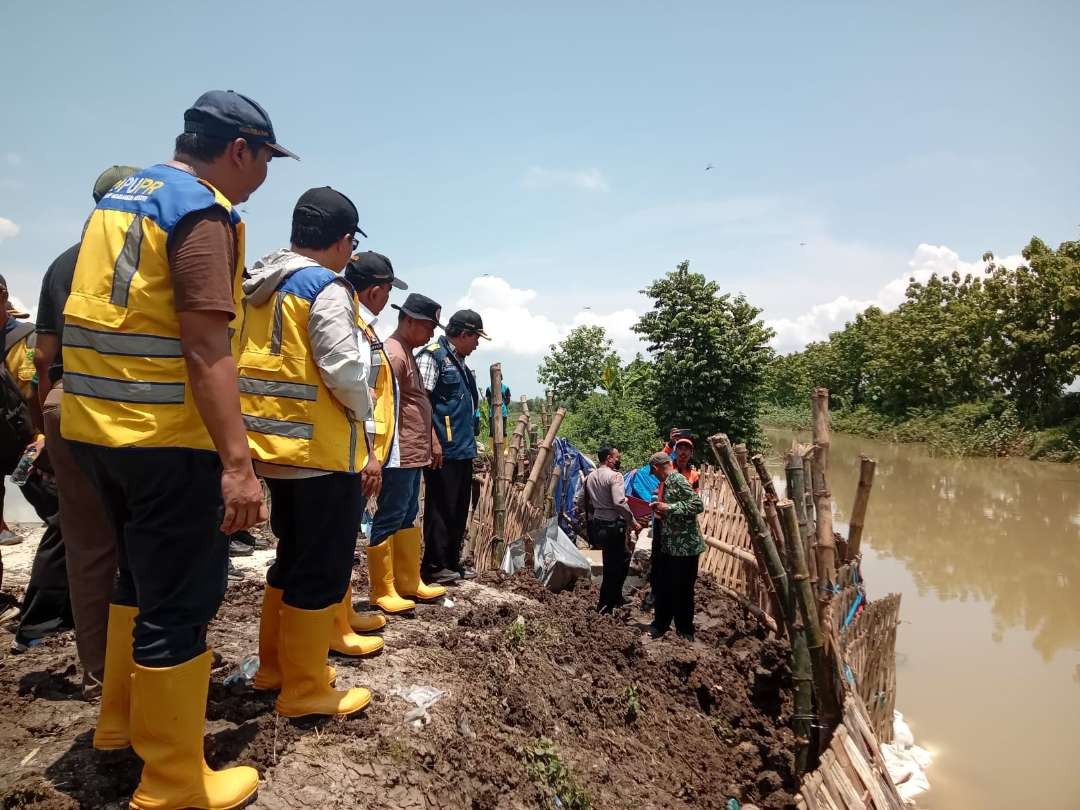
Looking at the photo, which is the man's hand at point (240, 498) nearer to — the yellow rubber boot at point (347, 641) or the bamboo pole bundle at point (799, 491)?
the yellow rubber boot at point (347, 641)

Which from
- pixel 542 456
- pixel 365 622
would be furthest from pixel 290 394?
pixel 542 456

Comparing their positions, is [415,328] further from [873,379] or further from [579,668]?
[873,379]

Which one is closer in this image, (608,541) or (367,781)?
(367,781)

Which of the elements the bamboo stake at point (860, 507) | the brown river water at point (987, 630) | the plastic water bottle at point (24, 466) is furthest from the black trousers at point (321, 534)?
the brown river water at point (987, 630)

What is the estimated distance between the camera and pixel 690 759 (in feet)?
12.5

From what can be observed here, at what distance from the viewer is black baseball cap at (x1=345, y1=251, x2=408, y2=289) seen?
11.4ft

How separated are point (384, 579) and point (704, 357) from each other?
608 inches

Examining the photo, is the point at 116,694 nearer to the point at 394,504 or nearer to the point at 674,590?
the point at 394,504

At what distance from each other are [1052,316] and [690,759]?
2749 centimetres

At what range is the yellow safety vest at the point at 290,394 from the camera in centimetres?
233

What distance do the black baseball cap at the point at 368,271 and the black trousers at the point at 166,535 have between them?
1831mm

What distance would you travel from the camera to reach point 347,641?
9.98ft

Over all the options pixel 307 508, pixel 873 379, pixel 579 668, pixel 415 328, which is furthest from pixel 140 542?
pixel 873 379

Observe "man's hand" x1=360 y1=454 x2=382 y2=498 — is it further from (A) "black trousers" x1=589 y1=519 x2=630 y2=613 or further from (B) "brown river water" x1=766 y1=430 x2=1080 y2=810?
(B) "brown river water" x1=766 y1=430 x2=1080 y2=810
